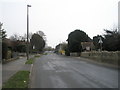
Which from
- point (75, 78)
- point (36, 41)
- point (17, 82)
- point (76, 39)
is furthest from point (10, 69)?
point (36, 41)

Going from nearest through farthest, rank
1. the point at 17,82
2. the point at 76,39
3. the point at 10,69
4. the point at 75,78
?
the point at 17,82 → the point at 75,78 → the point at 10,69 → the point at 76,39

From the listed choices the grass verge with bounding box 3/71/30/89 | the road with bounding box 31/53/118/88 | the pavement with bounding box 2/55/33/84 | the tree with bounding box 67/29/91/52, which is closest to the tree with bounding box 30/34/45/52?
the tree with bounding box 67/29/91/52

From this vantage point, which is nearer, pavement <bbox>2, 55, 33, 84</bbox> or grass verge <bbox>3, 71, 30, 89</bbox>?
grass verge <bbox>3, 71, 30, 89</bbox>

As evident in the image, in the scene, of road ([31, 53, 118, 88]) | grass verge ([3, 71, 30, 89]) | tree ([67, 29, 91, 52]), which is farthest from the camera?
tree ([67, 29, 91, 52])

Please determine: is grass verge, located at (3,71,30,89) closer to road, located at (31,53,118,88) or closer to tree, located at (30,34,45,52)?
road, located at (31,53,118,88)

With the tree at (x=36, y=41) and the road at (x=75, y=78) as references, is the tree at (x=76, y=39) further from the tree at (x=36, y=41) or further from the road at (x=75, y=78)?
the road at (x=75, y=78)

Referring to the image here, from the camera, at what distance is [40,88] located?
10430mm

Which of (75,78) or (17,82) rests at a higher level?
(17,82)

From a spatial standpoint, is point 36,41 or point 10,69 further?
point 36,41

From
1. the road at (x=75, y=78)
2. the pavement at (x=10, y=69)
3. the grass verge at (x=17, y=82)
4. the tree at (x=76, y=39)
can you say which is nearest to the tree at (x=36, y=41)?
the tree at (x=76, y=39)

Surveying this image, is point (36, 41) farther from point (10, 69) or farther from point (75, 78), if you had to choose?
point (75, 78)

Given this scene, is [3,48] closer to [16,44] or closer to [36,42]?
[16,44]

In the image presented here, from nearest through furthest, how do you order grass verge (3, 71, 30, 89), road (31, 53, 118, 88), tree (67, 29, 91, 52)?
grass verge (3, 71, 30, 89)
road (31, 53, 118, 88)
tree (67, 29, 91, 52)

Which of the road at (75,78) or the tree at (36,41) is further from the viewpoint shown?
the tree at (36,41)
